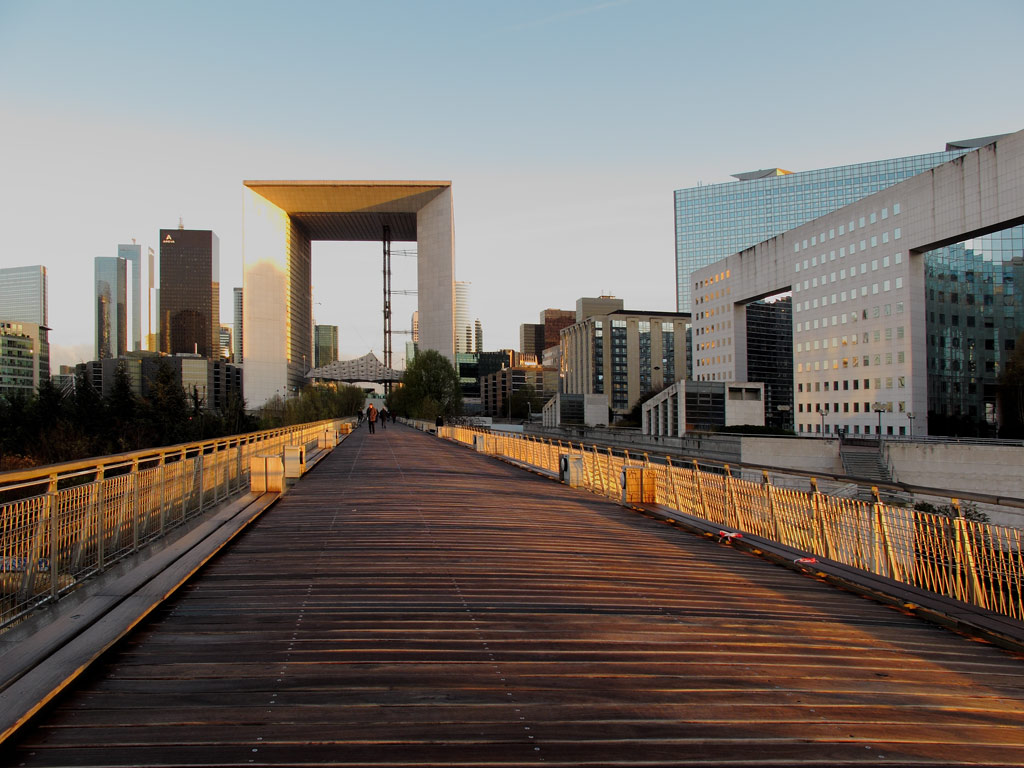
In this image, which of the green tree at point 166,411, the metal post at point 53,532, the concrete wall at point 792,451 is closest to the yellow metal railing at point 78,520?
the metal post at point 53,532

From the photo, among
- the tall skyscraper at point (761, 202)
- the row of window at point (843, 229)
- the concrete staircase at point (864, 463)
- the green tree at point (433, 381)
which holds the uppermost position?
the tall skyscraper at point (761, 202)

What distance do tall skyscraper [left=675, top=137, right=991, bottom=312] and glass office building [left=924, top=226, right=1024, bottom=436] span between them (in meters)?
70.7

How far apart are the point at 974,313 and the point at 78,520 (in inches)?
3159

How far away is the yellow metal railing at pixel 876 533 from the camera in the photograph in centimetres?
620

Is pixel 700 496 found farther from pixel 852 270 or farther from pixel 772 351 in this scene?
pixel 772 351

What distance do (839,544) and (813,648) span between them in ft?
11.9

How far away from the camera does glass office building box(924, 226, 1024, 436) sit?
67.4 metres

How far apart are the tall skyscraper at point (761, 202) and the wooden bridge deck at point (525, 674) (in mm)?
137821

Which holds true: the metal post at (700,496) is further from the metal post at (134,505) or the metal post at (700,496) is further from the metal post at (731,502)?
the metal post at (134,505)

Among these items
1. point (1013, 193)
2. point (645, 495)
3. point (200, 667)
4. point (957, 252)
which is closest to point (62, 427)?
point (645, 495)

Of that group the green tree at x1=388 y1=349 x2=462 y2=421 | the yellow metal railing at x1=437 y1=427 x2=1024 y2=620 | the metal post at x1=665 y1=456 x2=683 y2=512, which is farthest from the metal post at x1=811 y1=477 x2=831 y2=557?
the green tree at x1=388 y1=349 x2=462 y2=421

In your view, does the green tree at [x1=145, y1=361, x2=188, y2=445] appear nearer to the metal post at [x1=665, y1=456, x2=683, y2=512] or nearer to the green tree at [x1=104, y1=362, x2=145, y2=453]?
the green tree at [x1=104, y1=362, x2=145, y2=453]

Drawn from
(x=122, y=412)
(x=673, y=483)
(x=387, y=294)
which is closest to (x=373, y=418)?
(x=122, y=412)

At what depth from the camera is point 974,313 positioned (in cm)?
6844
